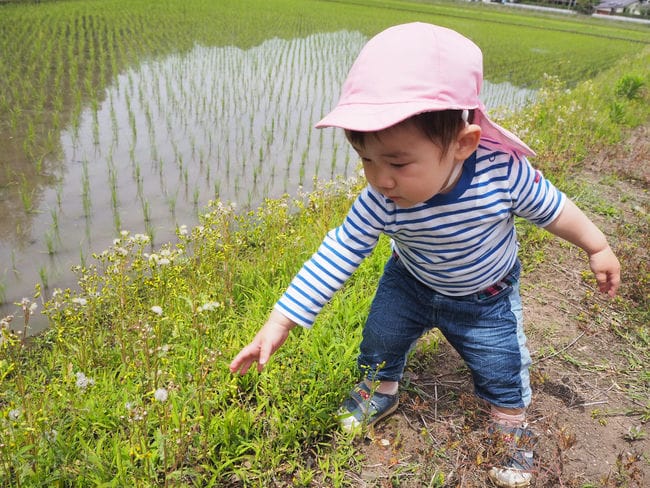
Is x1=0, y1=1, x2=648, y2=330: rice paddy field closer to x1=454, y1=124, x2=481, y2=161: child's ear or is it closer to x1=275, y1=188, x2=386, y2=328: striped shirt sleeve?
x1=275, y1=188, x2=386, y2=328: striped shirt sleeve

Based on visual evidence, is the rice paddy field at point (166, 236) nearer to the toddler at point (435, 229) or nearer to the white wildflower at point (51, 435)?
the white wildflower at point (51, 435)

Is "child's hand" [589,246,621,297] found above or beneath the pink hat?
beneath

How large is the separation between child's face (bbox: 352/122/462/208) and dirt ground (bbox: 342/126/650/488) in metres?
0.93

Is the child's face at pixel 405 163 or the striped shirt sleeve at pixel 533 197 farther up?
the child's face at pixel 405 163

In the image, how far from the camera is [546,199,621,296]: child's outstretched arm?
1748 mm

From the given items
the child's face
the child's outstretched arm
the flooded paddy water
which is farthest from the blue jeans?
the flooded paddy water

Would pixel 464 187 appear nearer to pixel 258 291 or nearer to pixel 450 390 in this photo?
pixel 450 390

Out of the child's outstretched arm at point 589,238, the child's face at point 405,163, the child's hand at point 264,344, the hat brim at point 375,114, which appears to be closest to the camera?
the hat brim at point 375,114

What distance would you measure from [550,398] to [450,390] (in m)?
0.43

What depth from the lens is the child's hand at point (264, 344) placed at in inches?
61.1

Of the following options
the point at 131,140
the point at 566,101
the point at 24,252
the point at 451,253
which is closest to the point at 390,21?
the point at 566,101

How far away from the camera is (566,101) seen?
277 inches

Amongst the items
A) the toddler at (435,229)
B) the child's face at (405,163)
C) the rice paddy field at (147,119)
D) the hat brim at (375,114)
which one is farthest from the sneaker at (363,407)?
the rice paddy field at (147,119)

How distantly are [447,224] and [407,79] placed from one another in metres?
0.53
